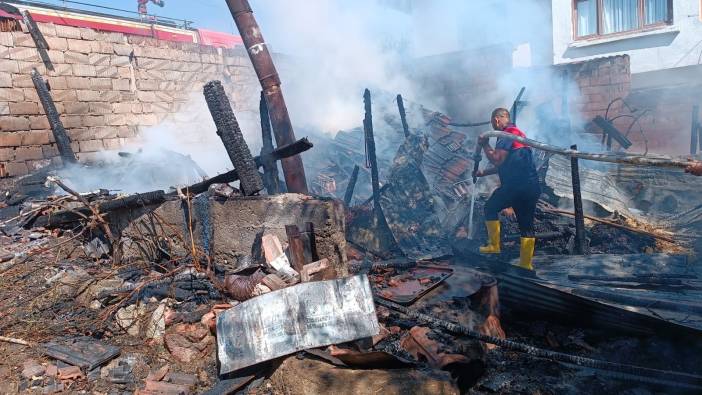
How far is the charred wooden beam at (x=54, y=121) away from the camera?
9.67m

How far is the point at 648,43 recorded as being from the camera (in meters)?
12.9

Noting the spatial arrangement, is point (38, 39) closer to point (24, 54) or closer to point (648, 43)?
point (24, 54)

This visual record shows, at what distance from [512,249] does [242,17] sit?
197 inches

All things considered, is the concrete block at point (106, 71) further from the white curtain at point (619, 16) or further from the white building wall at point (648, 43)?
the white curtain at point (619, 16)

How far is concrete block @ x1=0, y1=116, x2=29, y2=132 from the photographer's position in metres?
9.34

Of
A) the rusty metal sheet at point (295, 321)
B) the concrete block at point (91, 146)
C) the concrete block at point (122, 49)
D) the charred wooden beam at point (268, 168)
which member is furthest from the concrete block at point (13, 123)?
the rusty metal sheet at point (295, 321)

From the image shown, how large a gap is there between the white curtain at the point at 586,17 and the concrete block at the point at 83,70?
41.8ft

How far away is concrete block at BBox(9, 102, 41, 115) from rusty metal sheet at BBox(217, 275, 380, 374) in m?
8.46

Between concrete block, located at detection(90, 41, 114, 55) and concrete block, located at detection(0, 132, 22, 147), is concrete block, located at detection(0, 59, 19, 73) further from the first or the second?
concrete block, located at detection(90, 41, 114, 55)

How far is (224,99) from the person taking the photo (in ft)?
15.9

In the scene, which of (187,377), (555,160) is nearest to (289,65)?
(555,160)

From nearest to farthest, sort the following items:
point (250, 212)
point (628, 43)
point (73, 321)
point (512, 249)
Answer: point (73, 321), point (250, 212), point (512, 249), point (628, 43)

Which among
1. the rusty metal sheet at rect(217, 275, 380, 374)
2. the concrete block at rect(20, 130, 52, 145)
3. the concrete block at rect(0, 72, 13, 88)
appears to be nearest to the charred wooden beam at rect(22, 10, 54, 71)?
the concrete block at rect(0, 72, 13, 88)

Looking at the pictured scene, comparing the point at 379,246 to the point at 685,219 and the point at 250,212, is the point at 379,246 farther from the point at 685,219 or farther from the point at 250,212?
the point at 685,219
